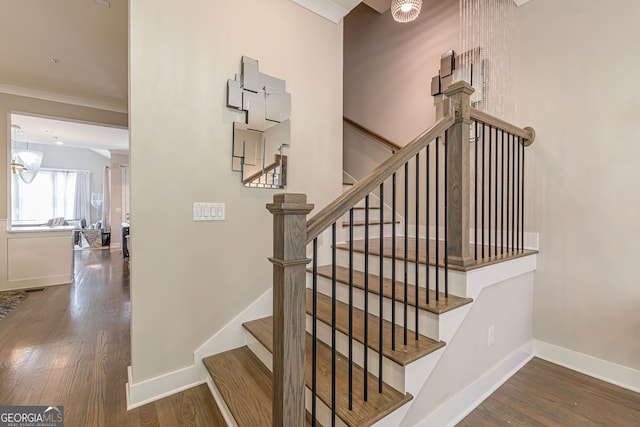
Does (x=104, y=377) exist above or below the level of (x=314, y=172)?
below

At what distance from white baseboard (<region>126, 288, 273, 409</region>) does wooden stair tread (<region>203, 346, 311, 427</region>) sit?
6 centimetres

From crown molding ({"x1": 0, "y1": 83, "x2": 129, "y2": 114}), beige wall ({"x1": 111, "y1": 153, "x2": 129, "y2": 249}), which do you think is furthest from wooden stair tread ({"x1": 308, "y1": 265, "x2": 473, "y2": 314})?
beige wall ({"x1": 111, "y1": 153, "x2": 129, "y2": 249})

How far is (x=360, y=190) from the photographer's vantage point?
1.22 meters

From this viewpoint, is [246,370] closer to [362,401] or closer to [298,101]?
[362,401]

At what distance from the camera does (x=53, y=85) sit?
3871 millimetres

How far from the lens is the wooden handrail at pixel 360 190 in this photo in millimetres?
1090

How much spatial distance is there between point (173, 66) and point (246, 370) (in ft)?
6.67

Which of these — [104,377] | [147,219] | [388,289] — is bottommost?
[104,377]

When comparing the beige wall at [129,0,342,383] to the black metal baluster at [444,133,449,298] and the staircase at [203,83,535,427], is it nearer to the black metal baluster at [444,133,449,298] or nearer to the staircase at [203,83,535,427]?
the staircase at [203,83,535,427]

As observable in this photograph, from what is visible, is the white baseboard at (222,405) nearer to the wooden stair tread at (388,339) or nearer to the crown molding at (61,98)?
the wooden stair tread at (388,339)

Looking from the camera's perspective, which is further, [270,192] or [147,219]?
[270,192]

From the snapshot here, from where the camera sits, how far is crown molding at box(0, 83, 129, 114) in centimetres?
388

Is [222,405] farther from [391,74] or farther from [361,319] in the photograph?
[391,74]

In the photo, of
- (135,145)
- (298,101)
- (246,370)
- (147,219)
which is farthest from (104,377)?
(298,101)
